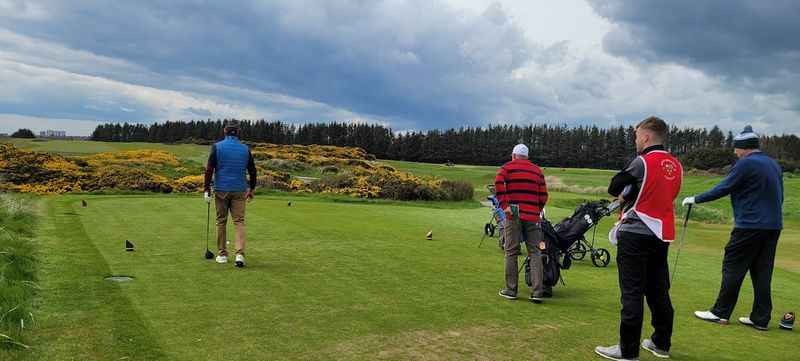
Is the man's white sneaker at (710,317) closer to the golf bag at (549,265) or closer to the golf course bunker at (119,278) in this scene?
the golf bag at (549,265)

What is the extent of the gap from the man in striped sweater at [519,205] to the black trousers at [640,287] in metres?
2.12

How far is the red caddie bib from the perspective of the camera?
5320 mm

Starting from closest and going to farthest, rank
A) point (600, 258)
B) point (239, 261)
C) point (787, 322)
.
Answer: point (787, 322) → point (239, 261) → point (600, 258)

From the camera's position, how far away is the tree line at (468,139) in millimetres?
124812

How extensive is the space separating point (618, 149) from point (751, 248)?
405ft

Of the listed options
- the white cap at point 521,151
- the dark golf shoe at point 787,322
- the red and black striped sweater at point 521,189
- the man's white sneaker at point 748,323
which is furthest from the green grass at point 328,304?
the white cap at point 521,151

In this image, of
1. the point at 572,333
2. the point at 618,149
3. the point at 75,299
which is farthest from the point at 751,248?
the point at 618,149

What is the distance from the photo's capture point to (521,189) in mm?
7691

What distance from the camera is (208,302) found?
6.59m

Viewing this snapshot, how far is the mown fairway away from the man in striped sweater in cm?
56

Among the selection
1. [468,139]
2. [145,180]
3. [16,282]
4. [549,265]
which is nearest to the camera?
[16,282]

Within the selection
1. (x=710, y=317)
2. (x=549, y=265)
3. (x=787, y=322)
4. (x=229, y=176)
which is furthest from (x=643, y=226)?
(x=229, y=176)

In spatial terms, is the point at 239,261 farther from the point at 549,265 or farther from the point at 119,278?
the point at 549,265

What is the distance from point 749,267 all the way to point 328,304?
17.7ft
